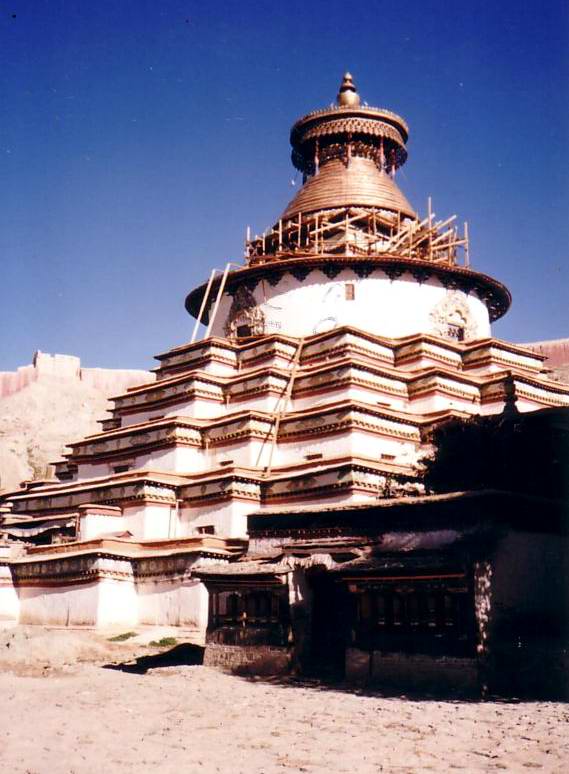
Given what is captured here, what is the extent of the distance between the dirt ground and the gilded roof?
23.8 meters

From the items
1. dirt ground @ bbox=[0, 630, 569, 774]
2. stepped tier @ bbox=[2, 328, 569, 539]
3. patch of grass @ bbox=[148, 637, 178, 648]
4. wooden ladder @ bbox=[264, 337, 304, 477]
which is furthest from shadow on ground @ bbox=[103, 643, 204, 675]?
wooden ladder @ bbox=[264, 337, 304, 477]

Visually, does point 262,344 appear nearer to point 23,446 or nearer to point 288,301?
point 288,301

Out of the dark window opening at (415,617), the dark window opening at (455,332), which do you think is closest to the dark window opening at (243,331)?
the dark window opening at (455,332)

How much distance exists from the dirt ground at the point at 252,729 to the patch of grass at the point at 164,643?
423cm

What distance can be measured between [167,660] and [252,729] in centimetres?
850

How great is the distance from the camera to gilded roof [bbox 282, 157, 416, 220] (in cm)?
3581

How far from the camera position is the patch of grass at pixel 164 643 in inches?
820

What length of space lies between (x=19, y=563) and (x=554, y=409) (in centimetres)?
1609

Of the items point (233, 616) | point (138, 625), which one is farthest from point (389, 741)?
point (138, 625)

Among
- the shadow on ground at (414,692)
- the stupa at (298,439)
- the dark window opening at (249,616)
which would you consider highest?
the stupa at (298,439)

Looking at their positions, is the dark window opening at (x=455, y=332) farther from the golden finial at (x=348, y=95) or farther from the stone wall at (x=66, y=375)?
the stone wall at (x=66, y=375)

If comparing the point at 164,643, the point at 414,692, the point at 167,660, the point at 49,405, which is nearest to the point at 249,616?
the point at 167,660

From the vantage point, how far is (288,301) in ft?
108

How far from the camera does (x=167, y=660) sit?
19422 mm
